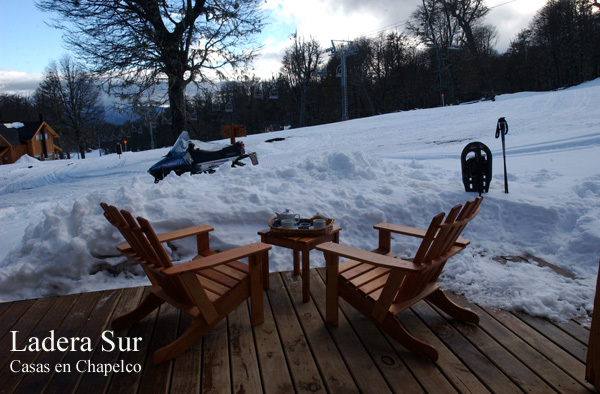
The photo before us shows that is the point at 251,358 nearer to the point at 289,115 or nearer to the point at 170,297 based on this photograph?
the point at 170,297

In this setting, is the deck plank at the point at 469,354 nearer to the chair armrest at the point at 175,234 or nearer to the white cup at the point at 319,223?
the white cup at the point at 319,223

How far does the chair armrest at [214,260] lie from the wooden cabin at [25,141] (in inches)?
1663

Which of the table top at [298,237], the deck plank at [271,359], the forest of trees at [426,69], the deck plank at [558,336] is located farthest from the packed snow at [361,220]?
the forest of trees at [426,69]

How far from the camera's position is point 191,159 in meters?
10.1

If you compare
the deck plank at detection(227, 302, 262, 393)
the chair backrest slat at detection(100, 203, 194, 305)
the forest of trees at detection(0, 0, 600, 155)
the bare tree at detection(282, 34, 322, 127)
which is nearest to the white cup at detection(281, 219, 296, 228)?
the deck plank at detection(227, 302, 262, 393)

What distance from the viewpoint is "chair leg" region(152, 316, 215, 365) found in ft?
7.75

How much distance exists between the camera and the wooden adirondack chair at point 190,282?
92.8 inches

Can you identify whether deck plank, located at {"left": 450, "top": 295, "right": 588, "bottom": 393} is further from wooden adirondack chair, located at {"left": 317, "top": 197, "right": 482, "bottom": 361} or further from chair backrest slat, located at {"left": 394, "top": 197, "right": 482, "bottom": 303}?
chair backrest slat, located at {"left": 394, "top": 197, "right": 482, "bottom": 303}

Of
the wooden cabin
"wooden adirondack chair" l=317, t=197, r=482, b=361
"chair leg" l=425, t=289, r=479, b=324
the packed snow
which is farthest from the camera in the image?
the wooden cabin

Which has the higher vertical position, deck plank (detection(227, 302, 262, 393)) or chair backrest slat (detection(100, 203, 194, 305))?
chair backrest slat (detection(100, 203, 194, 305))

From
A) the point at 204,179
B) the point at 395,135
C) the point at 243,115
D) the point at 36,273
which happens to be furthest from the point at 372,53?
the point at 36,273

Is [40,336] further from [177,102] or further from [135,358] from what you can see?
[177,102]

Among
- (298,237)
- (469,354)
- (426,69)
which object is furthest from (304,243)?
(426,69)

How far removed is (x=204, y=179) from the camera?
639 cm
